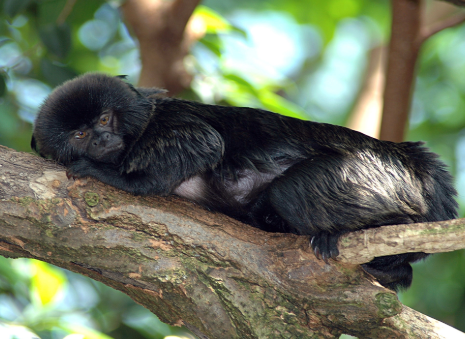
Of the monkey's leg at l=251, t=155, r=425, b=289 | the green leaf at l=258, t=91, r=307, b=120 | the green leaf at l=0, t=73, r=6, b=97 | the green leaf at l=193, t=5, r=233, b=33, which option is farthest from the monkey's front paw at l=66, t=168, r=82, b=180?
the green leaf at l=193, t=5, r=233, b=33

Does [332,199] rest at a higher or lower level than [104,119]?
higher

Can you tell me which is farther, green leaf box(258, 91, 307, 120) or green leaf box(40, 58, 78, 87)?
green leaf box(258, 91, 307, 120)

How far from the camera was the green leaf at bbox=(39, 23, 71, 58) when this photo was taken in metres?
3.64

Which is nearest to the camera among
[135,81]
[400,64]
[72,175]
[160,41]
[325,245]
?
[325,245]

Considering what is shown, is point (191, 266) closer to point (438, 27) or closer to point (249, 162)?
point (249, 162)

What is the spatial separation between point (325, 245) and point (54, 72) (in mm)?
2582

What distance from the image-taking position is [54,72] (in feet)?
12.3

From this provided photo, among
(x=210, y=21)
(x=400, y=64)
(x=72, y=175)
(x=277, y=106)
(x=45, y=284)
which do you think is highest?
(x=400, y=64)

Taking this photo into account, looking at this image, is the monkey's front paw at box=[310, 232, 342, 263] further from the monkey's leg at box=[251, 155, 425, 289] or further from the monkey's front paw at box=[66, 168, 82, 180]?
the monkey's front paw at box=[66, 168, 82, 180]

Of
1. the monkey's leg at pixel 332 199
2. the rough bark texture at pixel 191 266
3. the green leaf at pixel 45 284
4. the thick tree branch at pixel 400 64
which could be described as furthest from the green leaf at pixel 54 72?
the thick tree branch at pixel 400 64

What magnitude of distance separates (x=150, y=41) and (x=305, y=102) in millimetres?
6288

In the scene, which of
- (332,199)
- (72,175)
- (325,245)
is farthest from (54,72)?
(325,245)

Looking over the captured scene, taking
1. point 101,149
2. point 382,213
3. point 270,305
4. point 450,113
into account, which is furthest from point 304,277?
point 450,113

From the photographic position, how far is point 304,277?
2.42 m
